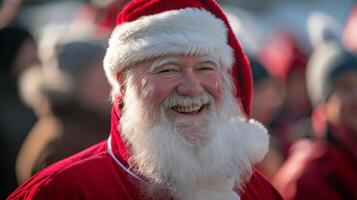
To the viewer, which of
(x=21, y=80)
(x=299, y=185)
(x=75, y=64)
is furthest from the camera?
(x=21, y=80)

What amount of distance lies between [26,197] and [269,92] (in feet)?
10.9

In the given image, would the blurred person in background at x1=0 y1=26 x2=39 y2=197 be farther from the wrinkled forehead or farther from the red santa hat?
the wrinkled forehead

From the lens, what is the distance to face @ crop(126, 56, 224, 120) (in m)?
3.84

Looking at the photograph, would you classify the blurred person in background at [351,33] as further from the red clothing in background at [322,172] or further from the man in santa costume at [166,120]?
the man in santa costume at [166,120]

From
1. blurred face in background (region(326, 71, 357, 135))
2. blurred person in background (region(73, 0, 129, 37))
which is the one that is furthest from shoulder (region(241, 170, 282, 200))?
blurred person in background (region(73, 0, 129, 37))

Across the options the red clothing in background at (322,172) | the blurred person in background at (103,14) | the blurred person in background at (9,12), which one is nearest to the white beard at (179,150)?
the red clothing in background at (322,172)

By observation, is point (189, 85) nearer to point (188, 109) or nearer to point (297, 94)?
point (188, 109)

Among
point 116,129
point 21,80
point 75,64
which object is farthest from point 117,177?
point 21,80

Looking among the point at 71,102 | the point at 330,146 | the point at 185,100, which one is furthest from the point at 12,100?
the point at 185,100

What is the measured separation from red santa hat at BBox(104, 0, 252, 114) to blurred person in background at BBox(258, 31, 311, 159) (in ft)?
7.82

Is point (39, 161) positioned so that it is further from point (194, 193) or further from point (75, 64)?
point (194, 193)

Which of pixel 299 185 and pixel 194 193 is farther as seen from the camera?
pixel 299 185

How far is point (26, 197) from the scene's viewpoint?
380cm

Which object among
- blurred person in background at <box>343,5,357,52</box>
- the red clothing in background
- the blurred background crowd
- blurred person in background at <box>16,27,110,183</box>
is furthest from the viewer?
blurred person in background at <box>343,5,357,52</box>
